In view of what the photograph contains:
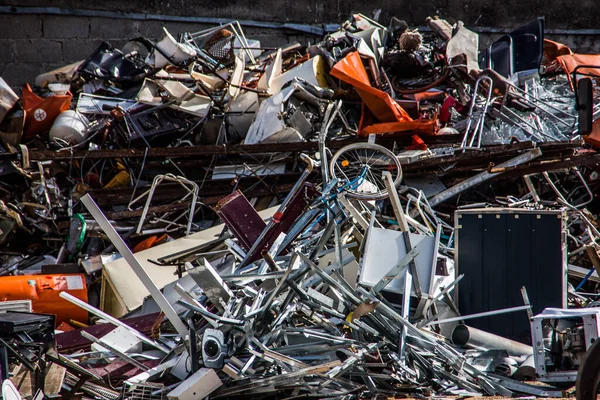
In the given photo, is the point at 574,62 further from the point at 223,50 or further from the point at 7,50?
the point at 7,50

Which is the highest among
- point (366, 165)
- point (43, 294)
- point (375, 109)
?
point (375, 109)

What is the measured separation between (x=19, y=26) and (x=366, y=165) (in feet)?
23.3

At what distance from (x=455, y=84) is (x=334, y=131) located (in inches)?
71.9

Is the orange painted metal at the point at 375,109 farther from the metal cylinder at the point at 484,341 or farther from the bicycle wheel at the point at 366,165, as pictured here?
the metal cylinder at the point at 484,341

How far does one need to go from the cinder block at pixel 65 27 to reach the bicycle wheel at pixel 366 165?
620 centimetres

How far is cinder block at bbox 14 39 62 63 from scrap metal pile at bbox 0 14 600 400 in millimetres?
1264

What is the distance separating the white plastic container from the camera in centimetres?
1049

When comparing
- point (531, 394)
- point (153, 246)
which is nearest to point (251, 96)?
point (153, 246)

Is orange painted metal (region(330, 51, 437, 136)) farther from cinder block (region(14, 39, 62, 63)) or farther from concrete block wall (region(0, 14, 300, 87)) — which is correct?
cinder block (region(14, 39, 62, 63))

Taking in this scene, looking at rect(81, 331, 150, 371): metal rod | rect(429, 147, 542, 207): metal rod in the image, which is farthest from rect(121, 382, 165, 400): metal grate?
rect(429, 147, 542, 207): metal rod

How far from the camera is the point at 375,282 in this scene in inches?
278

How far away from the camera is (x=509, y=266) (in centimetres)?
766

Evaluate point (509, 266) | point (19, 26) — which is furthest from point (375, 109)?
point (19, 26)

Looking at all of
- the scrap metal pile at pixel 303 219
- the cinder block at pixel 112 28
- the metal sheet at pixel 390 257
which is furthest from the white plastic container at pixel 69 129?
the metal sheet at pixel 390 257
